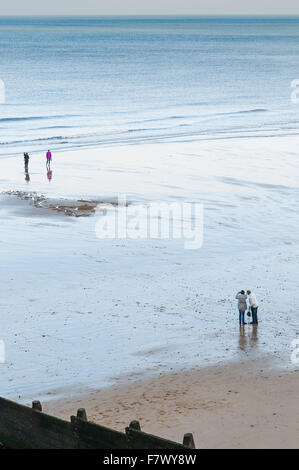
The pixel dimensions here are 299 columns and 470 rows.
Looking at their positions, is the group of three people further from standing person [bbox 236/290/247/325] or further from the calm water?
the calm water

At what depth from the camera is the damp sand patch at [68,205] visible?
32.6m

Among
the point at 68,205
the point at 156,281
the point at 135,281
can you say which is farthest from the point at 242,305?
the point at 68,205

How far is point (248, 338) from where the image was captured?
19203mm

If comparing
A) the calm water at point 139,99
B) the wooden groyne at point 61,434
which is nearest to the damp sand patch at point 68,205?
the calm water at point 139,99

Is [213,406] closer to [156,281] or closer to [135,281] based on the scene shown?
[156,281]

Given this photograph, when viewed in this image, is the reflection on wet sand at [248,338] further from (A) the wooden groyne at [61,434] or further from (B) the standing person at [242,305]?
(A) the wooden groyne at [61,434]

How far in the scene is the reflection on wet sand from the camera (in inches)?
739

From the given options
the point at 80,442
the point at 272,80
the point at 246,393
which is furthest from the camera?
the point at 272,80

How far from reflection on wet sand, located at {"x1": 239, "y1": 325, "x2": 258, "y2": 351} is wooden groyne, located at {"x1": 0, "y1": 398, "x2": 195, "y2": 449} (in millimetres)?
8429

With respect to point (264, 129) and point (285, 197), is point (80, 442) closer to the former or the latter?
point (285, 197)

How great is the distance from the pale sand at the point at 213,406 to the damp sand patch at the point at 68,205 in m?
16.2

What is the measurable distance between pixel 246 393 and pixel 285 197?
2090 cm

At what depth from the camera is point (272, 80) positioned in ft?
399

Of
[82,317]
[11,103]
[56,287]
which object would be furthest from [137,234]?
[11,103]
